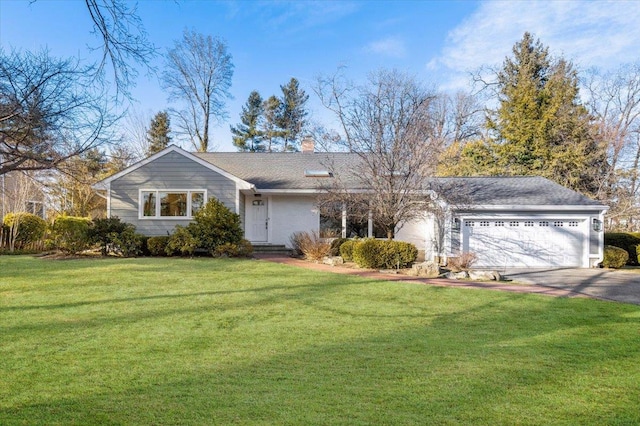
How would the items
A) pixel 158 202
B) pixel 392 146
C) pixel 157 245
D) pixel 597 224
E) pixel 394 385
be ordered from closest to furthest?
pixel 394 385 → pixel 392 146 → pixel 157 245 → pixel 597 224 → pixel 158 202

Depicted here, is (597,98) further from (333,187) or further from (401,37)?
(333,187)

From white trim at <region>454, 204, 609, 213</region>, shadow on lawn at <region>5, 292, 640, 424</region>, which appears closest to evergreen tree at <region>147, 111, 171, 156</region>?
white trim at <region>454, 204, 609, 213</region>

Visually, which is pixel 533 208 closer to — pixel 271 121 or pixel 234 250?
pixel 234 250

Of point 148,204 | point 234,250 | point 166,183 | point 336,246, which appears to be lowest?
point 234,250

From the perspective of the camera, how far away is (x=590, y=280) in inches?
447

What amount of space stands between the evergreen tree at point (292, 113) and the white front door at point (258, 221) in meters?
17.8

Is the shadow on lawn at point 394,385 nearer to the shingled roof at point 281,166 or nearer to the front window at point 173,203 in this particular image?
the front window at point 173,203

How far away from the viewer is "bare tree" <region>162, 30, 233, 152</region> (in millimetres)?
28531

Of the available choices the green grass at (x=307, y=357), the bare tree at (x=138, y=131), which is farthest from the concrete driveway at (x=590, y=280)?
the bare tree at (x=138, y=131)

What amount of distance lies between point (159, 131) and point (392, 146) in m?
27.3

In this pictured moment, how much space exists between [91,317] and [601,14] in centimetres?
2036

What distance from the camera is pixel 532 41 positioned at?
2597 cm

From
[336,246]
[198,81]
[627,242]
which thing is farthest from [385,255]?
[198,81]

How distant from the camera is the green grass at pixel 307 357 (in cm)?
304
